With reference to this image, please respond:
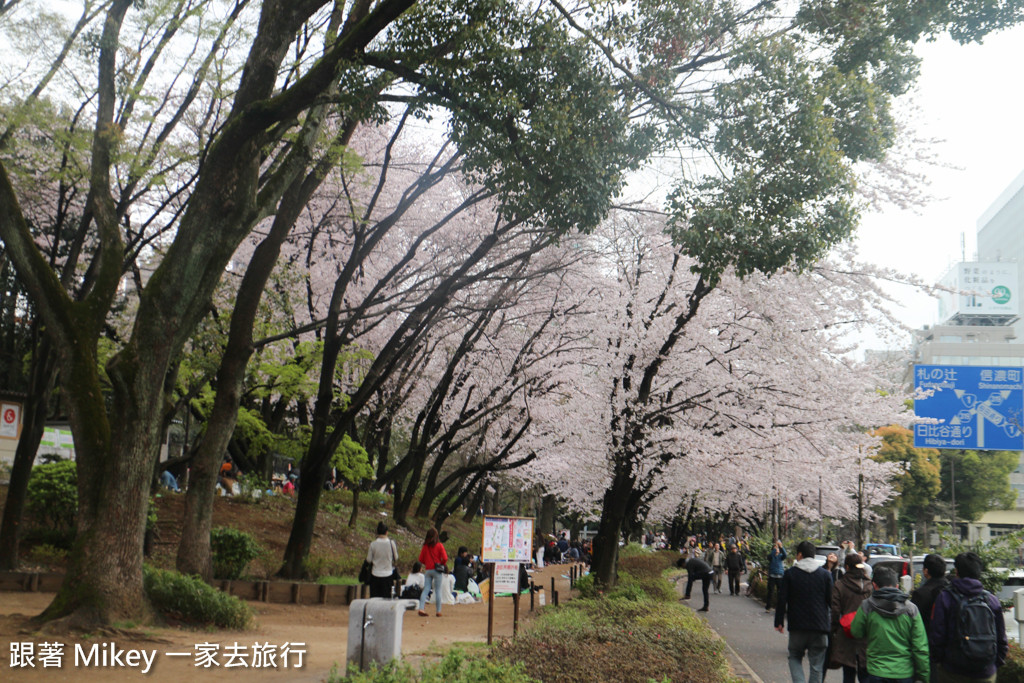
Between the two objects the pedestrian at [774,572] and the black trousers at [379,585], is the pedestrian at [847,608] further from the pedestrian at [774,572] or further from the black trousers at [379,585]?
the pedestrian at [774,572]

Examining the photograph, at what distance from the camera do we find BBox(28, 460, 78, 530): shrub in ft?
51.3

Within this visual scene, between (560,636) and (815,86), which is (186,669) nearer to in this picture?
(560,636)

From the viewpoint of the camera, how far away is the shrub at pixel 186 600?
10094 mm

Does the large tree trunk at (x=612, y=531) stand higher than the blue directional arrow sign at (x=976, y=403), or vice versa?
the blue directional arrow sign at (x=976, y=403)

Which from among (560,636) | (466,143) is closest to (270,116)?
(466,143)

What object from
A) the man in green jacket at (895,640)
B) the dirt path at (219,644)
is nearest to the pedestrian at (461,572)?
the dirt path at (219,644)

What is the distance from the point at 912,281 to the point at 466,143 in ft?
33.7

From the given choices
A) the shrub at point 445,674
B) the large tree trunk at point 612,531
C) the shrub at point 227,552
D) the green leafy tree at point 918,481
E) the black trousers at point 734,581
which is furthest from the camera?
the green leafy tree at point 918,481

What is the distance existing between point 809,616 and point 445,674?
3891mm

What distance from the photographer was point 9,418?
21.2 metres

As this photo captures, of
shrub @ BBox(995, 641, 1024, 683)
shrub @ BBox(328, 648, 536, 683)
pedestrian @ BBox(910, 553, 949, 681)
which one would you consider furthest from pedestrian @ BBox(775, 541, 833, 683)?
shrub @ BBox(328, 648, 536, 683)

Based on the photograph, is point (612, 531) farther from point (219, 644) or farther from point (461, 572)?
point (219, 644)

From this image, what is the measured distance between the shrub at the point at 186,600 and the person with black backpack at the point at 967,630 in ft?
25.3

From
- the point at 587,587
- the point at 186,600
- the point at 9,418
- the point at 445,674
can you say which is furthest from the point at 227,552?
the point at 9,418
